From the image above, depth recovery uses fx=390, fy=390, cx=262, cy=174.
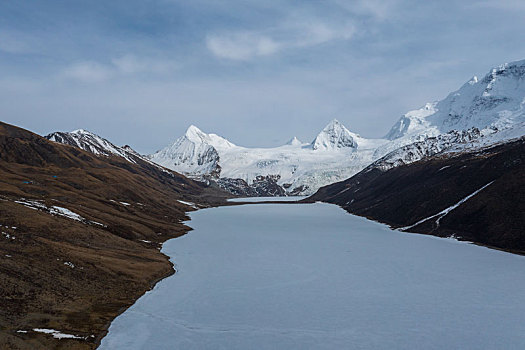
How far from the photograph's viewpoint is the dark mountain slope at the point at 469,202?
70.9 meters

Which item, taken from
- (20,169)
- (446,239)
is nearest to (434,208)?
(446,239)

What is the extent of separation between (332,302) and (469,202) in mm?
60695

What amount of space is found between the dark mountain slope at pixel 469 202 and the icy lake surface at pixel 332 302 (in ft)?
28.3

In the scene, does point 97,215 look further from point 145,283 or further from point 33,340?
point 33,340

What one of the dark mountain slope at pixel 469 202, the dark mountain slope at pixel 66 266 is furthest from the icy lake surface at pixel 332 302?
the dark mountain slope at pixel 469 202

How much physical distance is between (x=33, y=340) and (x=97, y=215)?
4969 centimetres

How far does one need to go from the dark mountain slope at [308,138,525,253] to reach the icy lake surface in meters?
8.63

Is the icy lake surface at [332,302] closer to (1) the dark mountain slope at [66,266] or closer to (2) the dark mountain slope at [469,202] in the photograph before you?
(1) the dark mountain slope at [66,266]

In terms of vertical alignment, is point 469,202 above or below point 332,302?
above

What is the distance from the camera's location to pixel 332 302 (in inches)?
1467

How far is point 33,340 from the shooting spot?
24.5 m

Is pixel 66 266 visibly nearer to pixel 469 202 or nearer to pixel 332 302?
pixel 332 302

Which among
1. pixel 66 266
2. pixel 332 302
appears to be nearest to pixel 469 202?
pixel 332 302

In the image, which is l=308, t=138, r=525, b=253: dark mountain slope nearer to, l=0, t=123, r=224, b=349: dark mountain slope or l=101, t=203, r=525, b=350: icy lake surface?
l=101, t=203, r=525, b=350: icy lake surface
